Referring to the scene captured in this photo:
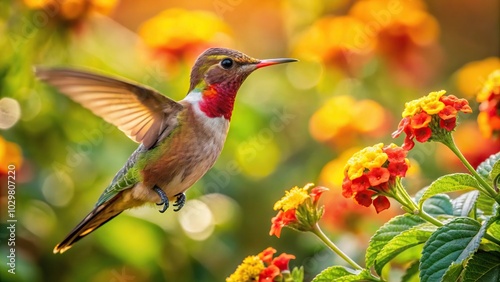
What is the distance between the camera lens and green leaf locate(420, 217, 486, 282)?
151cm

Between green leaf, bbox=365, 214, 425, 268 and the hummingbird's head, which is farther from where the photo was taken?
the hummingbird's head

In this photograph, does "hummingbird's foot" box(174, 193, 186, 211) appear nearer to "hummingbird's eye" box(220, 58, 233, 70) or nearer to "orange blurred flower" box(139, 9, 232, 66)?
"hummingbird's eye" box(220, 58, 233, 70)

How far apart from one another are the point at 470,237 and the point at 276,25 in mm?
5059

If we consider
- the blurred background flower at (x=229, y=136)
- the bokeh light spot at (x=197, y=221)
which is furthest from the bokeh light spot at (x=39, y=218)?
the bokeh light spot at (x=197, y=221)

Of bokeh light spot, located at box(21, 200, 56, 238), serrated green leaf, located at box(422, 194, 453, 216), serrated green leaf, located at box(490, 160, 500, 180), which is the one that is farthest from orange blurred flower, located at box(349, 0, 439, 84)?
serrated green leaf, located at box(490, 160, 500, 180)

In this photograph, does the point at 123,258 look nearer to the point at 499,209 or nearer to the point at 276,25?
the point at 499,209

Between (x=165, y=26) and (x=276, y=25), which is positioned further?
(x=276, y=25)

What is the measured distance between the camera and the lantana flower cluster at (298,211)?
5.93 feet

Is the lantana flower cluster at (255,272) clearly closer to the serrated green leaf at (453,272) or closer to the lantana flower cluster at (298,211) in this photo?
the lantana flower cluster at (298,211)

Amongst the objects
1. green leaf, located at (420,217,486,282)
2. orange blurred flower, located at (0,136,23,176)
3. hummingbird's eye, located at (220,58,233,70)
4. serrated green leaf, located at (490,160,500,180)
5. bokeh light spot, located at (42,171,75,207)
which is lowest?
bokeh light spot, located at (42,171,75,207)

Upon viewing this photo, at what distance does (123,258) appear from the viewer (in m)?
3.48

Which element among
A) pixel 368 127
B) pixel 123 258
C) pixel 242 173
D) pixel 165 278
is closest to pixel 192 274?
pixel 165 278

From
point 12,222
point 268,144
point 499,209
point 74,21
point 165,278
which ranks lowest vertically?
point 165,278

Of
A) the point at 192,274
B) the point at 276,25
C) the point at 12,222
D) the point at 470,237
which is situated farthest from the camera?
the point at 276,25
